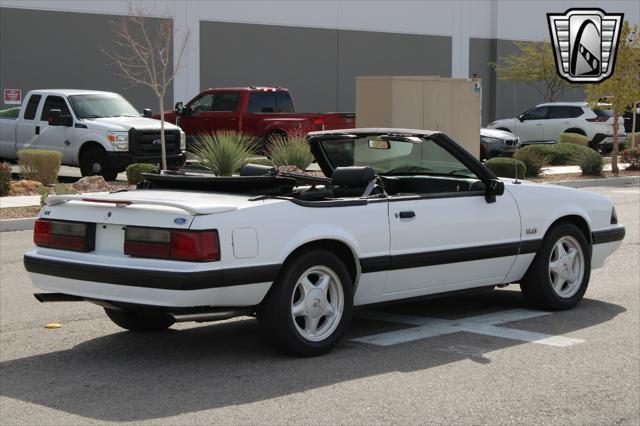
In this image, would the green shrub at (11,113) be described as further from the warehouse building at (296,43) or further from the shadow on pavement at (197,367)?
the shadow on pavement at (197,367)

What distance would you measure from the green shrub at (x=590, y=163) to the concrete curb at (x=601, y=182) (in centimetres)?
75

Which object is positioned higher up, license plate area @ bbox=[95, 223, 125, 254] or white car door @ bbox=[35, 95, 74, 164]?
white car door @ bbox=[35, 95, 74, 164]

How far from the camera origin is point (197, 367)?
23.2ft

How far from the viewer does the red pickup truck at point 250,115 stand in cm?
2722

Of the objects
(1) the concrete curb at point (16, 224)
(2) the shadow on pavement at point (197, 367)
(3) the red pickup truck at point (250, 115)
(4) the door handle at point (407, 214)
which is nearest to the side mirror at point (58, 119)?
(3) the red pickup truck at point (250, 115)

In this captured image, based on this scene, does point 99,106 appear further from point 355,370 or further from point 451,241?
point 355,370

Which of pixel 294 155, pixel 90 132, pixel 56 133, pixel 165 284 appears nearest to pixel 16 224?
pixel 90 132

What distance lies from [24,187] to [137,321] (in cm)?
1308

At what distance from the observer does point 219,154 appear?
21.9m

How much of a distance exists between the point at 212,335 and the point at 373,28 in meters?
36.8

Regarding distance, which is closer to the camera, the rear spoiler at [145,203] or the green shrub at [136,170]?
the rear spoiler at [145,203]

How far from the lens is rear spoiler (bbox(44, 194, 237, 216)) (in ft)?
22.1

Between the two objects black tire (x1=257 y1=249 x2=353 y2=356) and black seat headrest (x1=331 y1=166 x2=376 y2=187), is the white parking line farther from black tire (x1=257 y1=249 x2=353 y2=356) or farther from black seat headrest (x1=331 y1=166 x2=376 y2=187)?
black seat headrest (x1=331 y1=166 x2=376 y2=187)

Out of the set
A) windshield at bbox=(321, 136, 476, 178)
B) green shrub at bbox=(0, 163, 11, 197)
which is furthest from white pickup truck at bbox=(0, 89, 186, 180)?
windshield at bbox=(321, 136, 476, 178)
